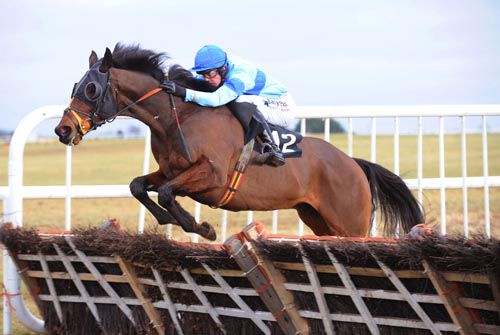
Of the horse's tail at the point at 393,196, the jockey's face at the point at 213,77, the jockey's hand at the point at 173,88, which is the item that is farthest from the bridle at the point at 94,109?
the horse's tail at the point at 393,196

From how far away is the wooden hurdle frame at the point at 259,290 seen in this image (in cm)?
388

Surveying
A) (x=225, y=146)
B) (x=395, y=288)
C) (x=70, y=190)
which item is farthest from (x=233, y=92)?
(x=395, y=288)

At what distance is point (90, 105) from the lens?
222 inches

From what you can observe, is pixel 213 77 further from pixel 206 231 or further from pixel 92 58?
pixel 206 231

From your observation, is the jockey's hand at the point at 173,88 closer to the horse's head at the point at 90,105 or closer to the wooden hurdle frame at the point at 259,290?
the horse's head at the point at 90,105

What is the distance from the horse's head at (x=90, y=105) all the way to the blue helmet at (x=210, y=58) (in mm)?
681

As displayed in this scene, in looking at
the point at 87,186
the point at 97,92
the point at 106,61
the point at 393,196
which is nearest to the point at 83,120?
the point at 97,92

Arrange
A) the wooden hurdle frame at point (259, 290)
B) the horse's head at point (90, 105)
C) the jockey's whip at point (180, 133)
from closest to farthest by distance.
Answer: the wooden hurdle frame at point (259, 290), the horse's head at point (90, 105), the jockey's whip at point (180, 133)

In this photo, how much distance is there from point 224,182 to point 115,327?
1307 mm

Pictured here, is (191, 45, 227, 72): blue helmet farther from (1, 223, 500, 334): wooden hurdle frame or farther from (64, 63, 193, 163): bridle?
(1, 223, 500, 334): wooden hurdle frame

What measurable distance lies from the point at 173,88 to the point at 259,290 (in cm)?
207

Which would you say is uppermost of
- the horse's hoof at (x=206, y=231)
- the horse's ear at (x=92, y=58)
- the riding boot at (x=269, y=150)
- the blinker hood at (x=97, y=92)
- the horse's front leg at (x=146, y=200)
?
the horse's ear at (x=92, y=58)

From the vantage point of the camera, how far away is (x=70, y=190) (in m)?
6.14

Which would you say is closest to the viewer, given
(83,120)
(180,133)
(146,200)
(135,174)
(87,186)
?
(83,120)
